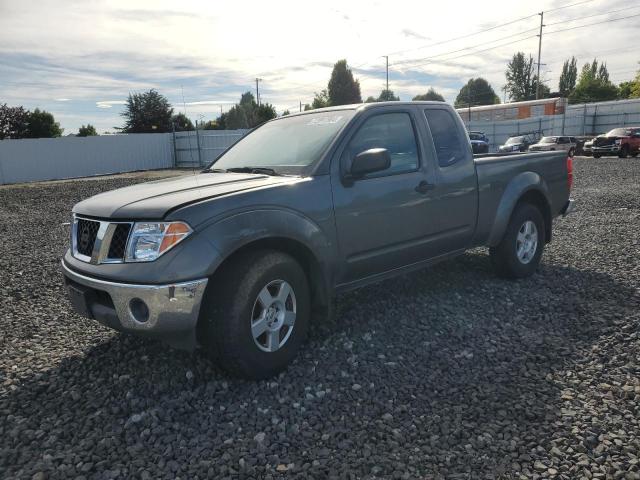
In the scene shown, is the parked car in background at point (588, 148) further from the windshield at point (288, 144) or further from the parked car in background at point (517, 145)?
the windshield at point (288, 144)

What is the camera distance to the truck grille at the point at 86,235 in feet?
11.1

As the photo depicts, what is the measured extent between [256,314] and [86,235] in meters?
1.29

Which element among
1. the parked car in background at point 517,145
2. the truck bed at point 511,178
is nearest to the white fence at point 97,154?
the parked car in background at point 517,145

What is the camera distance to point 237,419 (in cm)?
299

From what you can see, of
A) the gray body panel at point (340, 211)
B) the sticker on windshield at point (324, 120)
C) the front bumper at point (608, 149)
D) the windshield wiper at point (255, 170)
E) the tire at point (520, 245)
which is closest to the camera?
the gray body panel at point (340, 211)

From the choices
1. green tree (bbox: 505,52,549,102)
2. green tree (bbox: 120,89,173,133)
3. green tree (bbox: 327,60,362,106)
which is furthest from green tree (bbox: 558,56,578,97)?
green tree (bbox: 120,89,173,133)

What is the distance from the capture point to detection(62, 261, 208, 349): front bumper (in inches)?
117

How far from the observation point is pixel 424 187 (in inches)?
172

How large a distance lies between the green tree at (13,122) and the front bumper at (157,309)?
5397cm

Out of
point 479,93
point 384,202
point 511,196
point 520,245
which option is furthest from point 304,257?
point 479,93

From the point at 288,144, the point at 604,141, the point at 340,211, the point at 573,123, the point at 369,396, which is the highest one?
the point at 573,123

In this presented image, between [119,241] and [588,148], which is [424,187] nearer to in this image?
[119,241]

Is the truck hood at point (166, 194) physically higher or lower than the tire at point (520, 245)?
higher

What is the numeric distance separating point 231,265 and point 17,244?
681 cm
